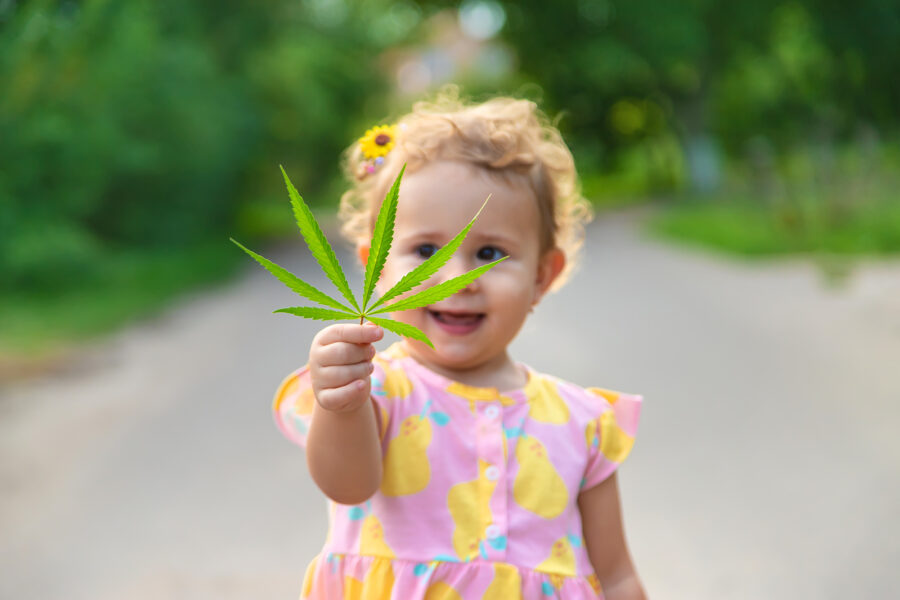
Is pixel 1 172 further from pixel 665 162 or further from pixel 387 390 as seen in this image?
pixel 665 162

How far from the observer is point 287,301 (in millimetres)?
7551

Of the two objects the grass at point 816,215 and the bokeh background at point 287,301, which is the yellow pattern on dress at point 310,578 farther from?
the grass at point 816,215

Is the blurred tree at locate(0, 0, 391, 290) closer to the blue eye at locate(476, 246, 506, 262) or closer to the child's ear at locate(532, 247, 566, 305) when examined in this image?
the child's ear at locate(532, 247, 566, 305)

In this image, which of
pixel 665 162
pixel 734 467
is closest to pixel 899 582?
pixel 734 467

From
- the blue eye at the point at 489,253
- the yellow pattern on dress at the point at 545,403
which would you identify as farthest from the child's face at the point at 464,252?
the yellow pattern on dress at the point at 545,403

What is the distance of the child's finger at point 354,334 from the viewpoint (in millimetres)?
1174

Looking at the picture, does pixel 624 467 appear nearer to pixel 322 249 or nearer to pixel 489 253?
pixel 489 253

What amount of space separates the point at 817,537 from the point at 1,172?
552 centimetres

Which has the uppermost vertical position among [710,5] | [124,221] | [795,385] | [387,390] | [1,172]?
[710,5]

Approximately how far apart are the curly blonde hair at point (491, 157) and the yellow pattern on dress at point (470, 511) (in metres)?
0.43

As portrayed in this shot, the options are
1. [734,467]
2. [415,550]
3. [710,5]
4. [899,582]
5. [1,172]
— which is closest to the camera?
[415,550]

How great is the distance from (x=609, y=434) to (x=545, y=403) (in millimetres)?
124

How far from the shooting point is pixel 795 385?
Result: 16.1 feet

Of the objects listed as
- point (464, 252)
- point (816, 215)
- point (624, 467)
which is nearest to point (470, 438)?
point (464, 252)
